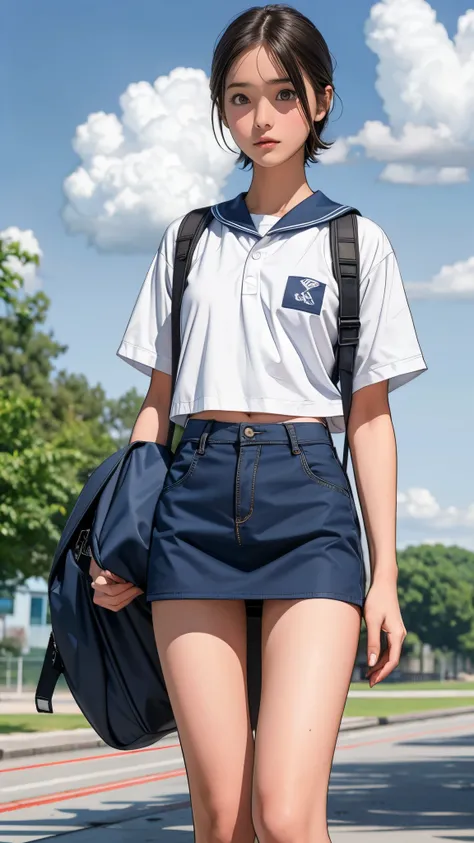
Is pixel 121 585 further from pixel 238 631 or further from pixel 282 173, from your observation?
pixel 282 173

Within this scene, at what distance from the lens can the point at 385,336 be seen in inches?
133

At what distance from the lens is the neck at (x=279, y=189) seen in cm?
356

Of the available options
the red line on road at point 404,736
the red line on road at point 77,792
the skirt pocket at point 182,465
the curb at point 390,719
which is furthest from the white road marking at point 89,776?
the skirt pocket at point 182,465

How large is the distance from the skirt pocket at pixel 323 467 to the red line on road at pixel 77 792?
25.7 feet

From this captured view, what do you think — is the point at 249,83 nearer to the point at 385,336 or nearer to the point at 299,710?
the point at 385,336

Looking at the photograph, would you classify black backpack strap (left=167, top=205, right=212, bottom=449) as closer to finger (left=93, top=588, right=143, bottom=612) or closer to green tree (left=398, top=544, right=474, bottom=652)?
finger (left=93, top=588, right=143, bottom=612)

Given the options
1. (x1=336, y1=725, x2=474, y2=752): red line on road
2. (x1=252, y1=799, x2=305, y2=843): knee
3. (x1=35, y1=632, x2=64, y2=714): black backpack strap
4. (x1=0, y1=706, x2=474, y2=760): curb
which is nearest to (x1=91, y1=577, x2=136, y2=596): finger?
(x1=35, y1=632, x2=64, y2=714): black backpack strap

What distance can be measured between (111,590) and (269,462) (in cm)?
48

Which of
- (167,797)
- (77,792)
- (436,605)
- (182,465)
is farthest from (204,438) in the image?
(436,605)

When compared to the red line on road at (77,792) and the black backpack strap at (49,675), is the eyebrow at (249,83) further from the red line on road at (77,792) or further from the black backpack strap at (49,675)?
the red line on road at (77,792)

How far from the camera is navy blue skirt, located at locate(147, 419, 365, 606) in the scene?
3.11 m

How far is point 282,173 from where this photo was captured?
11.7 ft

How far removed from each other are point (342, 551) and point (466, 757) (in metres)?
15.8

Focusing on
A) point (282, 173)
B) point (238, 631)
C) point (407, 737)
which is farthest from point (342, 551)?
point (407, 737)
